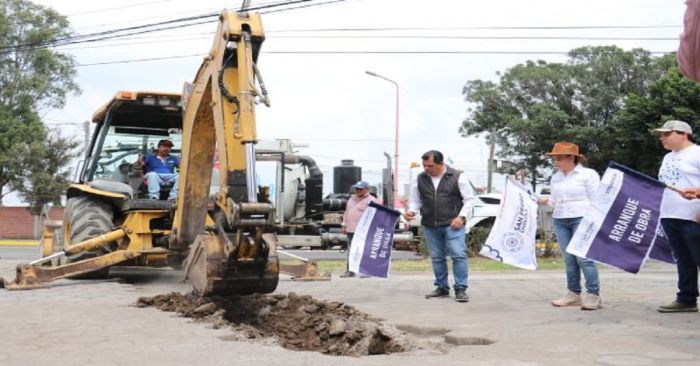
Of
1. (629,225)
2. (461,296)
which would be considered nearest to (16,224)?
(461,296)

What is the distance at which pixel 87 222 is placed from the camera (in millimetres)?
9414

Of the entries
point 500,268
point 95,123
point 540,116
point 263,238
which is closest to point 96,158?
point 95,123

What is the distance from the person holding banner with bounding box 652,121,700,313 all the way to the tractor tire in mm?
6966

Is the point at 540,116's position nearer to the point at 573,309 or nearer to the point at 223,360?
the point at 573,309

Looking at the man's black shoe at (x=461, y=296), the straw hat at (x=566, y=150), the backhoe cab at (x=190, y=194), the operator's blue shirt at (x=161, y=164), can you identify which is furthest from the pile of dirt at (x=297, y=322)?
the operator's blue shirt at (x=161, y=164)

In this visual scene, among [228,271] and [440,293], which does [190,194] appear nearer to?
[228,271]

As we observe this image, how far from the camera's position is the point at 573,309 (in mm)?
6879

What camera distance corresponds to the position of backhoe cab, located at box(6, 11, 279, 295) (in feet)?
20.4

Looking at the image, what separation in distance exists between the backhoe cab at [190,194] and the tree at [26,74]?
25272 millimetres

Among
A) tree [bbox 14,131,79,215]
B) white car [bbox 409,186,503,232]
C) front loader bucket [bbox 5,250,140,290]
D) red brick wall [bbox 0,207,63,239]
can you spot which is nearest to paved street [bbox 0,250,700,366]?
front loader bucket [bbox 5,250,140,290]

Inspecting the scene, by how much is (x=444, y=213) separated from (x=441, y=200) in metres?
0.15

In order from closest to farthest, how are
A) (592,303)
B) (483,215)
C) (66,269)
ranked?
(592,303)
(66,269)
(483,215)

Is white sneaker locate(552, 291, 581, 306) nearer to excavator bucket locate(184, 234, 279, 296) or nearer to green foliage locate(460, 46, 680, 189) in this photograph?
excavator bucket locate(184, 234, 279, 296)

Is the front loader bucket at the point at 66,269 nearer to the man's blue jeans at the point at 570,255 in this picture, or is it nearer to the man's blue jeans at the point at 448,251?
the man's blue jeans at the point at 448,251
